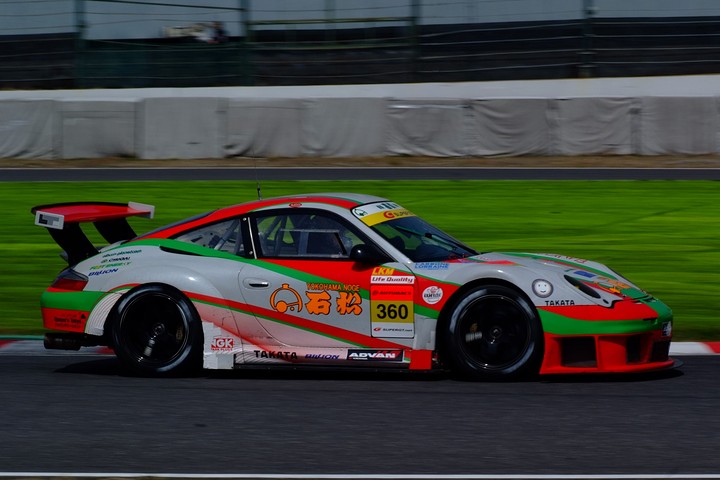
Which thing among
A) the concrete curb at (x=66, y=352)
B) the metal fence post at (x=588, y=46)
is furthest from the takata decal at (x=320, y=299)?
the metal fence post at (x=588, y=46)

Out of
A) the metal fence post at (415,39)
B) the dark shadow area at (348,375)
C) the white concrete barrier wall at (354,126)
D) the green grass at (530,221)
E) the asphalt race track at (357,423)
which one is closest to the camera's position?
the asphalt race track at (357,423)

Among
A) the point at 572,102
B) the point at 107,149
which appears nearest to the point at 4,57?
the point at 107,149

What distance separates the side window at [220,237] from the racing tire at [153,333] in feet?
1.31

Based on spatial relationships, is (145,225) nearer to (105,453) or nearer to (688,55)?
(105,453)

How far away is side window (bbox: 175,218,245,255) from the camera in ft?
23.8

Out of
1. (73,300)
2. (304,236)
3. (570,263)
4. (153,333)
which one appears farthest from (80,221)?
(570,263)

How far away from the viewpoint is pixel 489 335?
6750mm

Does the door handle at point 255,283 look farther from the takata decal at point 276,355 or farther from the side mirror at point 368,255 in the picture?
the side mirror at point 368,255

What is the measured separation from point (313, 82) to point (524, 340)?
75.2ft

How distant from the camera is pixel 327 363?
272 inches

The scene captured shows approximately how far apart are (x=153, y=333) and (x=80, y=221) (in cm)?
112

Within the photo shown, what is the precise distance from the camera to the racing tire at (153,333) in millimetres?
7137

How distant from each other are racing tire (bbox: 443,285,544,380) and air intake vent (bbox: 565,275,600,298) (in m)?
0.35

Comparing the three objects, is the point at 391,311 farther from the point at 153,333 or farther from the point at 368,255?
the point at 153,333
